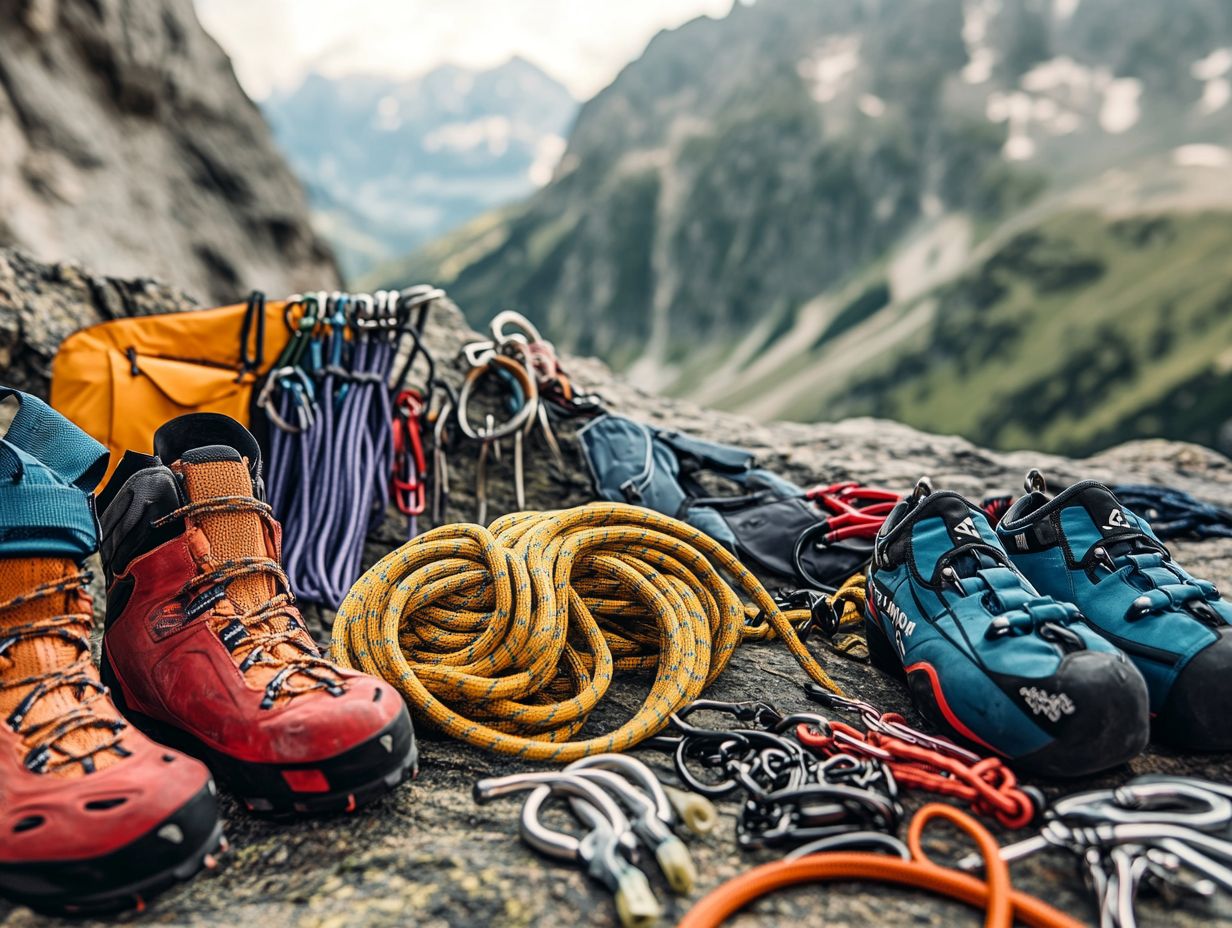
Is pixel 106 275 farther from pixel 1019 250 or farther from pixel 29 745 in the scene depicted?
pixel 1019 250

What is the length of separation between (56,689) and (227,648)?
1.27ft

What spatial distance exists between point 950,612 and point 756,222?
134 metres

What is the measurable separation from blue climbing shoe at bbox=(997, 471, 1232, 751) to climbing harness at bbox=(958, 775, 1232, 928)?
0.35 metres

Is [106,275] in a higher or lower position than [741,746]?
higher

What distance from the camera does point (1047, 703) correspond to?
2100 mm

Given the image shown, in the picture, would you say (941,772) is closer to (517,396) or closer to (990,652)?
(990,652)

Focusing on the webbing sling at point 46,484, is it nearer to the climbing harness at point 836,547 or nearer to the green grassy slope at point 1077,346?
Result: the climbing harness at point 836,547

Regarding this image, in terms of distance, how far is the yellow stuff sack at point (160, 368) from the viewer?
3965 millimetres

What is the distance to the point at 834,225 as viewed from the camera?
4860 inches

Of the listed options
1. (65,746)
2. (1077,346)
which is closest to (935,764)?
(65,746)

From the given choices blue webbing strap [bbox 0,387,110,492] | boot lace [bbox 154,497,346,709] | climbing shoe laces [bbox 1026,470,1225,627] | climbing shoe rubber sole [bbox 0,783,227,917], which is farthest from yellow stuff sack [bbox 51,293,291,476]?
climbing shoe laces [bbox 1026,470,1225,627]

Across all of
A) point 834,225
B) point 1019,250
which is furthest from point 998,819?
point 834,225

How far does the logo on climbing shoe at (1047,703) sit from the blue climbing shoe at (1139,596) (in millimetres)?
512

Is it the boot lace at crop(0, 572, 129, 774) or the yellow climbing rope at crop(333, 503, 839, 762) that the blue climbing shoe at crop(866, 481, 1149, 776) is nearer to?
the yellow climbing rope at crop(333, 503, 839, 762)
